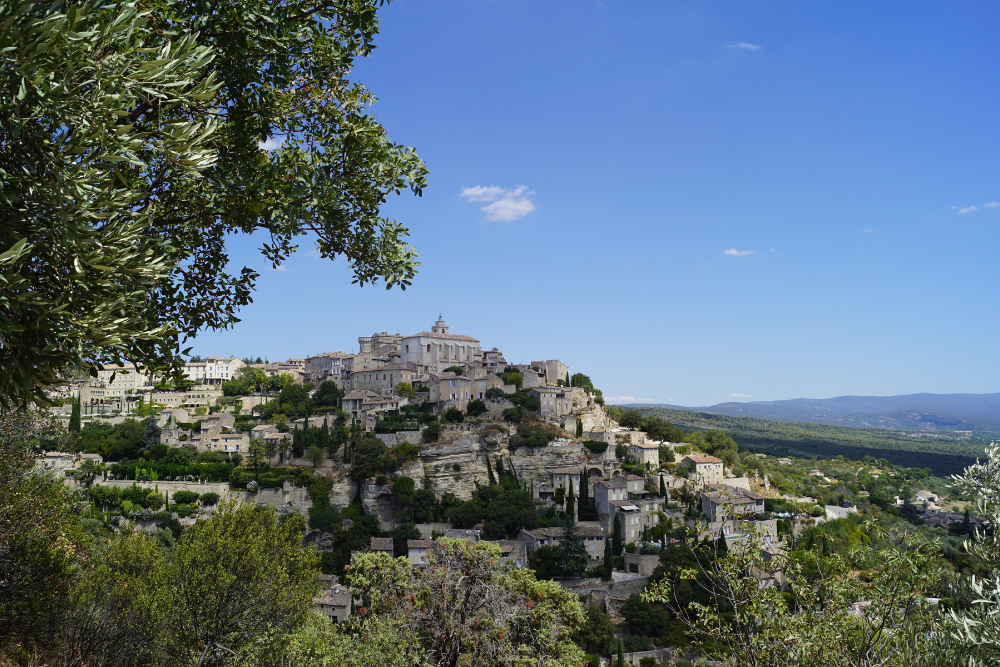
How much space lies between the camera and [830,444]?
144375mm

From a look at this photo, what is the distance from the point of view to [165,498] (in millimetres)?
46219

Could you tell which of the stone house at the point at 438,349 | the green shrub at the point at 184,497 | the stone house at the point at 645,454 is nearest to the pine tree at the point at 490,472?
the stone house at the point at 645,454

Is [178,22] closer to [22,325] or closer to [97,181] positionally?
[97,181]

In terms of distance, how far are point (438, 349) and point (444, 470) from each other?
72.3ft

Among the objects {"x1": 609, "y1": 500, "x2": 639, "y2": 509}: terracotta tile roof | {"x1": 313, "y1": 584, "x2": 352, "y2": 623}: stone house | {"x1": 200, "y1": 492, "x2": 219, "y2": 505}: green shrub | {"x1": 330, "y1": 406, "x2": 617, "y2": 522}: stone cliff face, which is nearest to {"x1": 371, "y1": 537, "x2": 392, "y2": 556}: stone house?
{"x1": 313, "y1": 584, "x2": 352, "y2": 623}: stone house

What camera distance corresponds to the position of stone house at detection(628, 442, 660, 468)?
54031 mm

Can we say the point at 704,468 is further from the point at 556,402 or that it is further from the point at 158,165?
the point at 158,165

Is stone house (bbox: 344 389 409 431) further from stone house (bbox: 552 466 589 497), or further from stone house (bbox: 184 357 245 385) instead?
stone house (bbox: 184 357 245 385)

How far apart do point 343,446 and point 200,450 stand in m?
13.1

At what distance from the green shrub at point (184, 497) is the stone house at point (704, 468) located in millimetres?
40611

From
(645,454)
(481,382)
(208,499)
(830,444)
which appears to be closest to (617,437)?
(645,454)

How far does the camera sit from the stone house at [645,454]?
54031 millimetres

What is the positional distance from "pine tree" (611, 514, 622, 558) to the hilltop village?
16cm

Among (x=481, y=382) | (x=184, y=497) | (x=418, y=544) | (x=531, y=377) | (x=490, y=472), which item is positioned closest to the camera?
(x=418, y=544)
